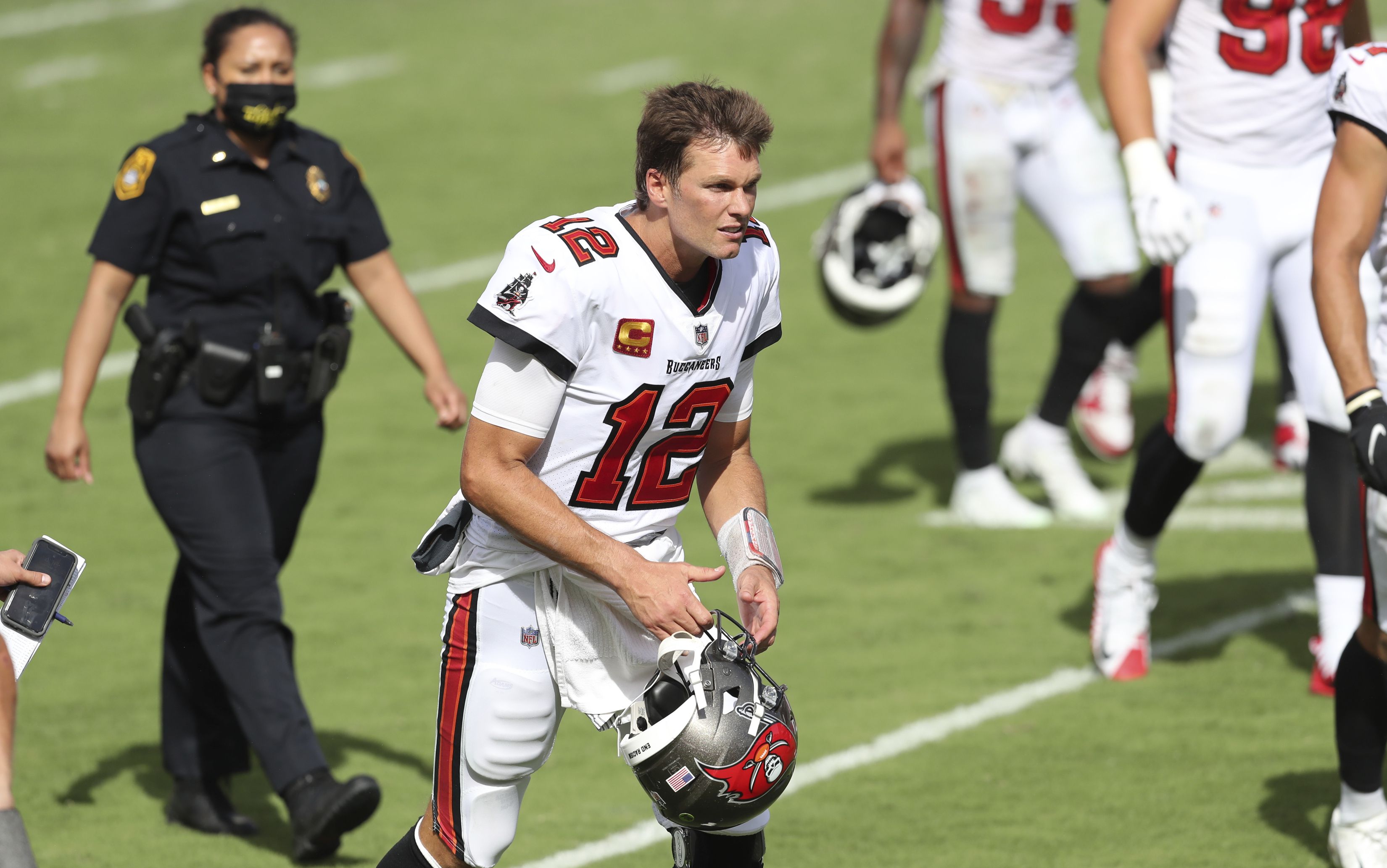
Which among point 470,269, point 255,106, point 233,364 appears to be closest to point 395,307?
point 233,364

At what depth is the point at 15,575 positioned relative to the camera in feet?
11.2

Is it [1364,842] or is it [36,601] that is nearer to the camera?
[36,601]

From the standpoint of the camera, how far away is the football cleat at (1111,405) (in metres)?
8.63

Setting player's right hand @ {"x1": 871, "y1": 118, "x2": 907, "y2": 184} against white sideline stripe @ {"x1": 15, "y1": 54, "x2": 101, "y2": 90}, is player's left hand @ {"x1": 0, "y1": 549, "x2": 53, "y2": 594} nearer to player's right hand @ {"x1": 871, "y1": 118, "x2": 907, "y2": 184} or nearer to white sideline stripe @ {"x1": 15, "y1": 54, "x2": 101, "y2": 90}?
player's right hand @ {"x1": 871, "y1": 118, "x2": 907, "y2": 184}

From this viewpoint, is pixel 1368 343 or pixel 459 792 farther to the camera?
pixel 1368 343

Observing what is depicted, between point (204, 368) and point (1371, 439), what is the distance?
116 inches

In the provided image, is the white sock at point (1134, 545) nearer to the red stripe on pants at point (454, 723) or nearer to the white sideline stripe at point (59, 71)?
the red stripe on pants at point (454, 723)

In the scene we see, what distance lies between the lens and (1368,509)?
4.19 m

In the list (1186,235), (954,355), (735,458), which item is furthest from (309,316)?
(954,355)

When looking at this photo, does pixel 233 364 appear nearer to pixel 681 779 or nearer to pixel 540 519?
pixel 540 519

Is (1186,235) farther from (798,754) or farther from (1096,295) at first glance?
(1096,295)

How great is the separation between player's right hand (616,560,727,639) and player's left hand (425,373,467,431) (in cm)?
184

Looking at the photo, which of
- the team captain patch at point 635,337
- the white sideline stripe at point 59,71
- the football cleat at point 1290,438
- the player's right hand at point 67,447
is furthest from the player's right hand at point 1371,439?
the white sideline stripe at point 59,71

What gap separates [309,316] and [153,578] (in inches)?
104
